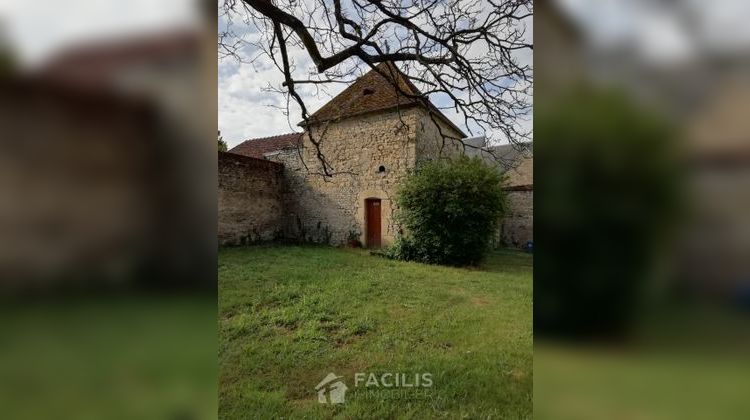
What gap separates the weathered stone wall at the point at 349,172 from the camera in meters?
2.81

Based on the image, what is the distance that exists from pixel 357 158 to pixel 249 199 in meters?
0.94

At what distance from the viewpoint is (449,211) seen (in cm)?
296

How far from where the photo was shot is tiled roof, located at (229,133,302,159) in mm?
2621

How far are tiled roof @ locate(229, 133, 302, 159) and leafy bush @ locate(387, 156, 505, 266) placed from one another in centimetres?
98

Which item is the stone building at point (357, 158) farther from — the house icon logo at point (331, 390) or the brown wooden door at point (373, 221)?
the house icon logo at point (331, 390)

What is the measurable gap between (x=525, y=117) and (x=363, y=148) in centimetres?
128
